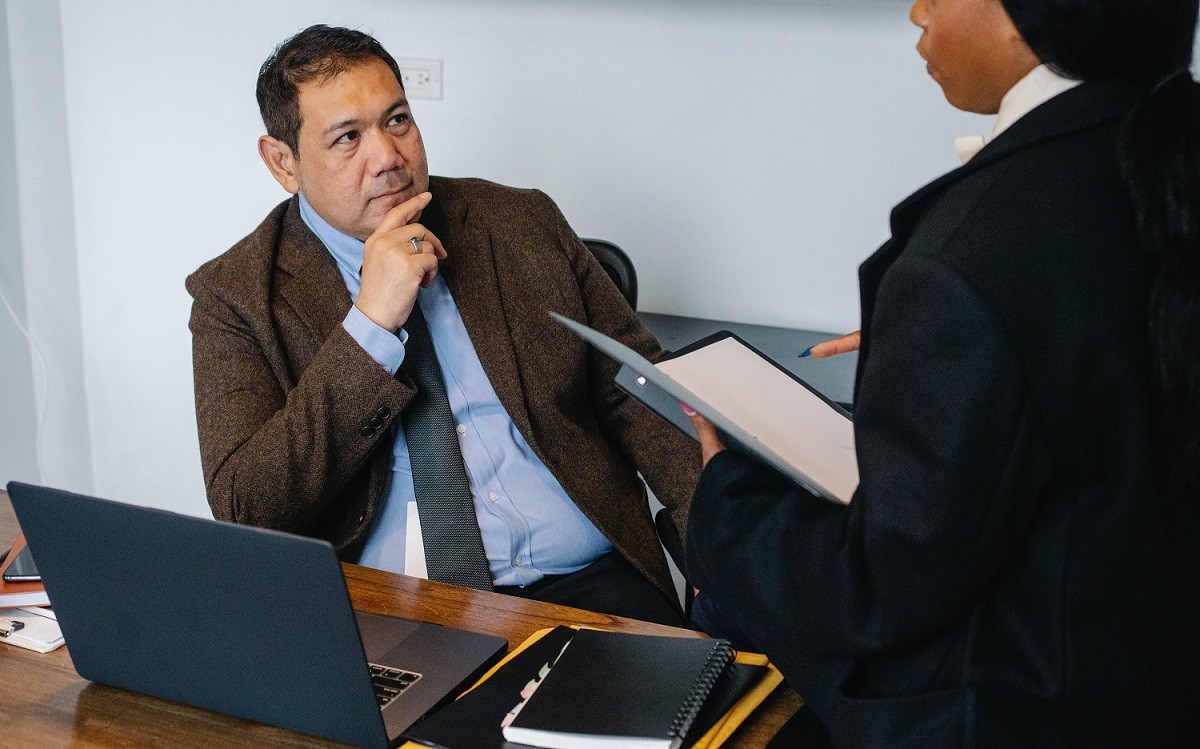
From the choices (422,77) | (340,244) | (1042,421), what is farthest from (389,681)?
(422,77)

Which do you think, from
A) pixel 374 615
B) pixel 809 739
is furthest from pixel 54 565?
pixel 809 739

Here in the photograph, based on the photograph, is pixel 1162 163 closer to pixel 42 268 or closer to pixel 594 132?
pixel 594 132

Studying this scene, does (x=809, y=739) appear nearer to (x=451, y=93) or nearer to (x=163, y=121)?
(x=451, y=93)

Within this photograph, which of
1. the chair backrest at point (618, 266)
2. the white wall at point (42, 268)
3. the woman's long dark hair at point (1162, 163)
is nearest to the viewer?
the woman's long dark hair at point (1162, 163)

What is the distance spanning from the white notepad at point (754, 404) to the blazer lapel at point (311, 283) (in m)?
0.70

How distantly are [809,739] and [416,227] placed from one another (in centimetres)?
99

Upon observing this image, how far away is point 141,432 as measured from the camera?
10.3ft

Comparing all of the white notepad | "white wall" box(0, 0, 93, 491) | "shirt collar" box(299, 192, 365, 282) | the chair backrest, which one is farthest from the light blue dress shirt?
"white wall" box(0, 0, 93, 491)

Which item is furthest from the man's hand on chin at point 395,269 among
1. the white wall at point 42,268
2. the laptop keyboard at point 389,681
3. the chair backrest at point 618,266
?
the white wall at point 42,268

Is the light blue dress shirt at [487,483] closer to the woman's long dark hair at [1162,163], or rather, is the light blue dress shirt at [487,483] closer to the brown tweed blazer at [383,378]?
the brown tweed blazer at [383,378]

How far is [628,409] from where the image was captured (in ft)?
6.23

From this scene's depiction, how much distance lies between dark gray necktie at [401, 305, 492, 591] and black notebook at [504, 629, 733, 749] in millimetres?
559

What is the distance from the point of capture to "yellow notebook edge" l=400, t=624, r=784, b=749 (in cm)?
100

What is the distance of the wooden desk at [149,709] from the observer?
1.02m
